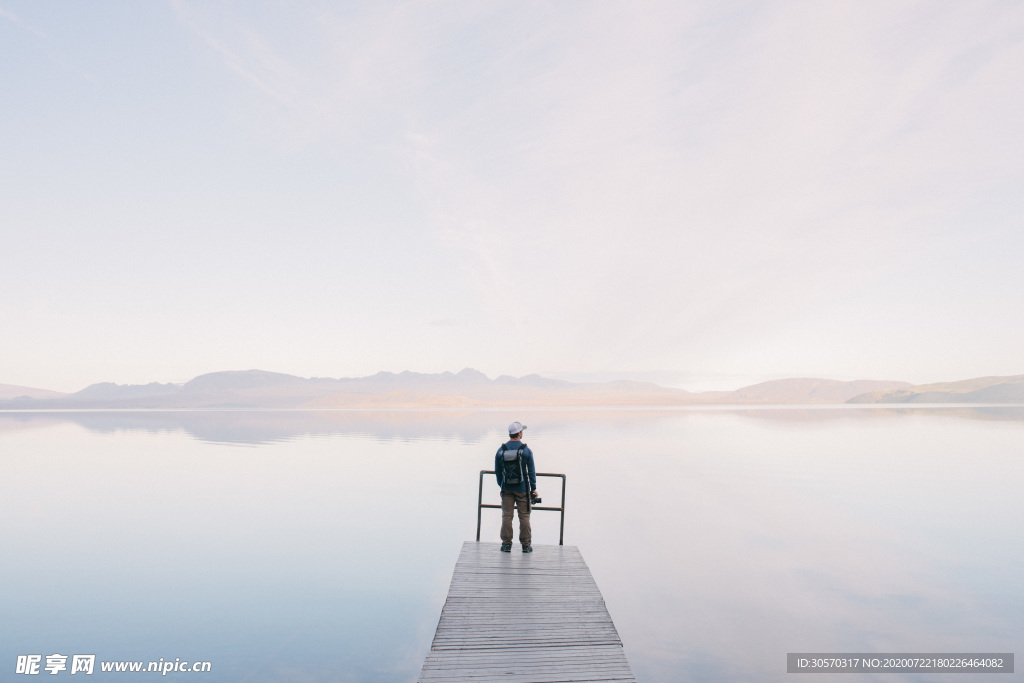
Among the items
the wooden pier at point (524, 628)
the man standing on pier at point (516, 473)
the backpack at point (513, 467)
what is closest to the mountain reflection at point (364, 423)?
the man standing on pier at point (516, 473)

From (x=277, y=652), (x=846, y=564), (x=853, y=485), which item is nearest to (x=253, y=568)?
(x=277, y=652)

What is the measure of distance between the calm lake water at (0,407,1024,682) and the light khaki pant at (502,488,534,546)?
2.57 metres

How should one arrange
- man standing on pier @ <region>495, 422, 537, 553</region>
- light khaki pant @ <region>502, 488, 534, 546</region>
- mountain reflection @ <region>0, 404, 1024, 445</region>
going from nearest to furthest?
1. man standing on pier @ <region>495, 422, 537, 553</region>
2. light khaki pant @ <region>502, 488, 534, 546</region>
3. mountain reflection @ <region>0, 404, 1024, 445</region>

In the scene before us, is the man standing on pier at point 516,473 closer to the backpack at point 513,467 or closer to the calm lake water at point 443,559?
the backpack at point 513,467

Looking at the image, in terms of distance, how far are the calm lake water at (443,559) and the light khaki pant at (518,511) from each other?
8.42 ft

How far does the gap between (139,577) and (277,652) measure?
6276 millimetres

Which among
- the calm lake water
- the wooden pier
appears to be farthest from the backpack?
the calm lake water

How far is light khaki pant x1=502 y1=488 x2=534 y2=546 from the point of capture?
10219 mm

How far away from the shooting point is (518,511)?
10.1 meters

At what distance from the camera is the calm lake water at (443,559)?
33.7 ft

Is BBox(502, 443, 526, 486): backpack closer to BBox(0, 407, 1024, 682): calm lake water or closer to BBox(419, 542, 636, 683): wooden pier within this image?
BBox(419, 542, 636, 683): wooden pier

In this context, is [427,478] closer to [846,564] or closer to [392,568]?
[392,568]

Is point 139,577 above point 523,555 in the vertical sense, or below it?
below

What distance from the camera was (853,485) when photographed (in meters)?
25.6
